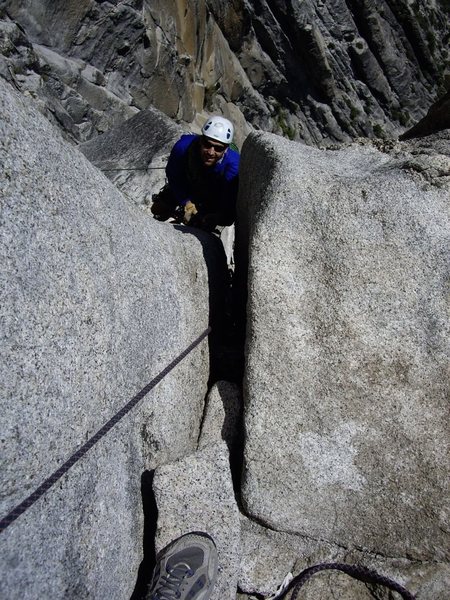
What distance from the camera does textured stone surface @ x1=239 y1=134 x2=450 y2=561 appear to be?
2742 mm

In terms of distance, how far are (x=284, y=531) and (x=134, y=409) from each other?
1.19 m

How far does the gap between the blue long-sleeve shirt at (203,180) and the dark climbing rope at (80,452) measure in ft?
8.41

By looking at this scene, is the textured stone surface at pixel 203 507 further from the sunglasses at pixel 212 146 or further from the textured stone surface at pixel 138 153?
the textured stone surface at pixel 138 153

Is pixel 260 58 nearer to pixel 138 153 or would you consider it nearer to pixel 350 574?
pixel 138 153

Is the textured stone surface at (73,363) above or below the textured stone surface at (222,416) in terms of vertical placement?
above

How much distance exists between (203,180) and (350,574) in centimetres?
398

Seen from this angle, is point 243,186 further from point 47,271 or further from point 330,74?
point 330,74

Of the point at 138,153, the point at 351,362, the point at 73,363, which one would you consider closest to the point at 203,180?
the point at 138,153

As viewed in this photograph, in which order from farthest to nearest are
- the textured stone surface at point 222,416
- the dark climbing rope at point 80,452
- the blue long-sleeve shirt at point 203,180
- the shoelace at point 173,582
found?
the blue long-sleeve shirt at point 203,180
the textured stone surface at point 222,416
the shoelace at point 173,582
the dark climbing rope at point 80,452

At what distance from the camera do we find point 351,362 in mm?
2900

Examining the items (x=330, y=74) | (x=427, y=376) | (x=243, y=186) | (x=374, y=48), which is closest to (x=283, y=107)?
(x=330, y=74)

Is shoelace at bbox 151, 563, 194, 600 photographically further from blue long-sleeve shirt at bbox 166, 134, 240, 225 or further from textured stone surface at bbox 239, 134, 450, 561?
blue long-sleeve shirt at bbox 166, 134, 240, 225

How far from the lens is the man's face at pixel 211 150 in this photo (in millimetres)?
4891

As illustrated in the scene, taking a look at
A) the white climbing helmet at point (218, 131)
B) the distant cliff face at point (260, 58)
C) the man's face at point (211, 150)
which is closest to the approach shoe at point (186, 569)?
the man's face at point (211, 150)
